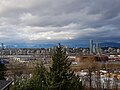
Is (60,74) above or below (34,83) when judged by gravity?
above

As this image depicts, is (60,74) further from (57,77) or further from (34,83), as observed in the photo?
(34,83)

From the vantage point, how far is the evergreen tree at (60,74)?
31216 mm

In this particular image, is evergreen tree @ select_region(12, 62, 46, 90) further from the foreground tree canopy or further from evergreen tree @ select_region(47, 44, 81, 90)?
evergreen tree @ select_region(47, 44, 81, 90)

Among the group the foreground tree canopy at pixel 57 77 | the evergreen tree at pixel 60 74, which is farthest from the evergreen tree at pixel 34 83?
the evergreen tree at pixel 60 74

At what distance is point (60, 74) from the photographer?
3158 cm

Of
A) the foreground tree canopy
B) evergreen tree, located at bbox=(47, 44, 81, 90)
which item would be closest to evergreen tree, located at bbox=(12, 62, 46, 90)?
the foreground tree canopy

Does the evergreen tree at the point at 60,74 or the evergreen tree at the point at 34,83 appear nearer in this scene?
the evergreen tree at the point at 34,83

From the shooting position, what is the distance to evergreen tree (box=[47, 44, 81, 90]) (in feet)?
102

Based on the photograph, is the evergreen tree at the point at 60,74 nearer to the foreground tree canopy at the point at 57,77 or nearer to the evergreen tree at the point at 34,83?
the foreground tree canopy at the point at 57,77

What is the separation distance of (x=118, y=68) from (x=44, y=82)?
84374 mm

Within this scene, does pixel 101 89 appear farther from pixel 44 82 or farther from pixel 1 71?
pixel 44 82

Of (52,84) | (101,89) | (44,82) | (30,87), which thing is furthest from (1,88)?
(101,89)

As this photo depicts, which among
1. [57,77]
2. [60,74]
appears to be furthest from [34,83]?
[60,74]

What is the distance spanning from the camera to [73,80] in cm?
3362
